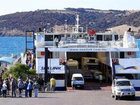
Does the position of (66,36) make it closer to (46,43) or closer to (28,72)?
(46,43)

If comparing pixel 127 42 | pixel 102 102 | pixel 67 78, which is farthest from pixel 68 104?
pixel 127 42

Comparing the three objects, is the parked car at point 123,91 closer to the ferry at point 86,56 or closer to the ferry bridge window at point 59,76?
the ferry at point 86,56

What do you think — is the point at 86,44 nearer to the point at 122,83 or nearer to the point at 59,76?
the point at 59,76

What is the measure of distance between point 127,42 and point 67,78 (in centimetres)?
661

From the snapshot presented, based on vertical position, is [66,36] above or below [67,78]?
above

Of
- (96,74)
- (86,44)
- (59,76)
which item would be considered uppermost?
(86,44)

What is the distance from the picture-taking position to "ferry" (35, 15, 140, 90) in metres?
47.7

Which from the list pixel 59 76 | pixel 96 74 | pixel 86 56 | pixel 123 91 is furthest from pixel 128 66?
pixel 123 91

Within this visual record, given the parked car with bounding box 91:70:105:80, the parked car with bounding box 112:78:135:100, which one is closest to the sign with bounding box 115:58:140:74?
the parked car with bounding box 91:70:105:80

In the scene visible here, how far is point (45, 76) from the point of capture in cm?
4650

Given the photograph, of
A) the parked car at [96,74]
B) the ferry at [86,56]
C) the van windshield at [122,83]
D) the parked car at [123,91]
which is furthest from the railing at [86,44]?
the parked car at [123,91]

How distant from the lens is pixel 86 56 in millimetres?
59531

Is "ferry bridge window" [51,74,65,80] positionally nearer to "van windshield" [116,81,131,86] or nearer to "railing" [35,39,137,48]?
"railing" [35,39,137,48]

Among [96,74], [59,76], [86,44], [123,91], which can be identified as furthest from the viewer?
[96,74]
